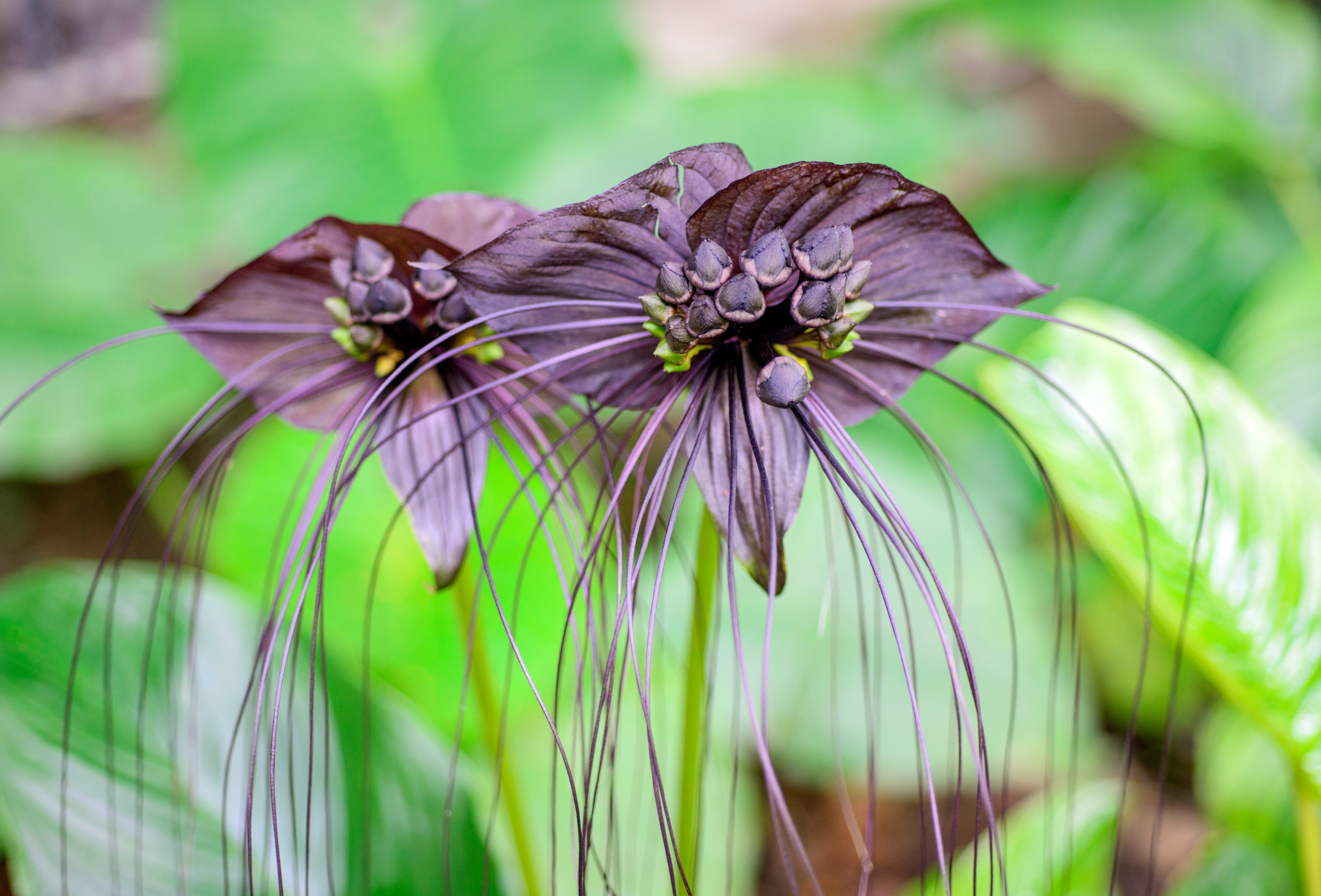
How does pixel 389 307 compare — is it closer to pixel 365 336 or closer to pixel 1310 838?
pixel 365 336

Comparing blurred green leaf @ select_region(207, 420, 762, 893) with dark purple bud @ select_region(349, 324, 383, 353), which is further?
blurred green leaf @ select_region(207, 420, 762, 893)

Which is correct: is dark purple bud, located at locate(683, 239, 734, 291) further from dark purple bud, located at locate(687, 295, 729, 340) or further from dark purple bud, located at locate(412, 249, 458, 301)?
dark purple bud, located at locate(412, 249, 458, 301)

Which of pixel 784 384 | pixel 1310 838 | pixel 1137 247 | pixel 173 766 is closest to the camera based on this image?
pixel 784 384

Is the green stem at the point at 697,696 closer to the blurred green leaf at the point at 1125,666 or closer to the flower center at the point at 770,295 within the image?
the flower center at the point at 770,295

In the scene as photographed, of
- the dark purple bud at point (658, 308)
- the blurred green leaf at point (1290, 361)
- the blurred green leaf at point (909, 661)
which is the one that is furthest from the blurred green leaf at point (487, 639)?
the blurred green leaf at point (1290, 361)

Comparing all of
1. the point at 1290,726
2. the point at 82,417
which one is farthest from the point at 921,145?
the point at 82,417

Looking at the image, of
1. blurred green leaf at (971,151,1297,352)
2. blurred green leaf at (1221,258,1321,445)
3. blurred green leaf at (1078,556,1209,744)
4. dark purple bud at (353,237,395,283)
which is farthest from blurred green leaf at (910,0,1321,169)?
dark purple bud at (353,237,395,283)

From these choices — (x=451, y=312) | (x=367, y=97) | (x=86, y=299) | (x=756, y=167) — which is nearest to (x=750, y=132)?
(x=756, y=167)
